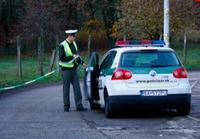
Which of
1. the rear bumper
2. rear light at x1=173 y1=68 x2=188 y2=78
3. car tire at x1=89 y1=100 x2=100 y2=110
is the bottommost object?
car tire at x1=89 y1=100 x2=100 y2=110

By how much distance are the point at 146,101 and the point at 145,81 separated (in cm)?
43

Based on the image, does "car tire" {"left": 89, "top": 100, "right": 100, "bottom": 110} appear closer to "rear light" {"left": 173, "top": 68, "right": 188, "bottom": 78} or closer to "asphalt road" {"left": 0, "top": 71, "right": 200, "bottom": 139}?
"asphalt road" {"left": 0, "top": 71, "right": 200, "bottom": 139}

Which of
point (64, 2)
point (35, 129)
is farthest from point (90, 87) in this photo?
point (64, 2)

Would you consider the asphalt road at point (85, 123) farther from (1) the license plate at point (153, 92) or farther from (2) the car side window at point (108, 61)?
(2) the car side window at point (108, 61)

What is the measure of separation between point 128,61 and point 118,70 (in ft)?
1.16

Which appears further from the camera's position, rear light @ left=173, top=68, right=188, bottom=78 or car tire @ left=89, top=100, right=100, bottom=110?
car tire @ left=89, top=100, right=100, bottom=110

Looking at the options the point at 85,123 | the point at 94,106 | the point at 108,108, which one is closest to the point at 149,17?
the point at 94,106

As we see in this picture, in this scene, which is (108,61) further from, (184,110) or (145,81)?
(184,110)

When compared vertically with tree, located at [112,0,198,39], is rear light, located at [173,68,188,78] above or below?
above

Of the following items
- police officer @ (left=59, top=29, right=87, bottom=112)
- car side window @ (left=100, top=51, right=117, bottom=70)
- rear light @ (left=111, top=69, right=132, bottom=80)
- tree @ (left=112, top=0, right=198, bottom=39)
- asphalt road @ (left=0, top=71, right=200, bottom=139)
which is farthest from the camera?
tree @ (left=112, top=0, right=198, bottom=39)

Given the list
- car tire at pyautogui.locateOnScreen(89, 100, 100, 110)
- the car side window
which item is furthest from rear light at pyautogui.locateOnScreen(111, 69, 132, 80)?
car tire at pyautogui.locateOnScreen(89, 100, 100, 110)

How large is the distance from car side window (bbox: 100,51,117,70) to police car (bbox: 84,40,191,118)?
10.1 inches

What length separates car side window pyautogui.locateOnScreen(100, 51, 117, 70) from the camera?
47.5ft

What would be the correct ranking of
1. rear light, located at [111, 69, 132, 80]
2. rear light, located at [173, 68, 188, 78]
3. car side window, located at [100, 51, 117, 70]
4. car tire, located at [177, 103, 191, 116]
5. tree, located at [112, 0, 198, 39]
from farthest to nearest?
1. tree, located at [112, 0, 198, 39]
2. car side window, located at [100, 51, 117, 70]
3. car tire, located at [177, 103, 191, 116]
4. rear light, located at [173, 68, 188, 78]
5. rear light, located at [111, 69, 132, 80]
